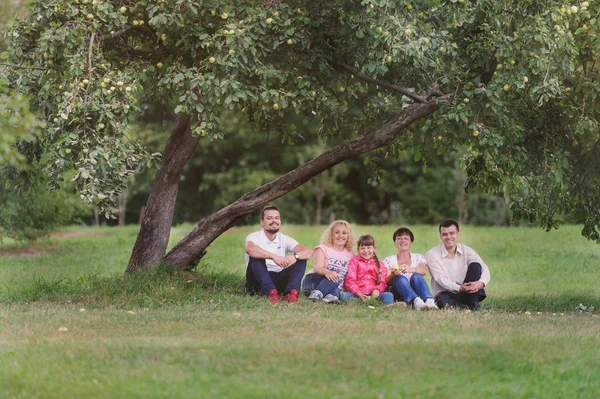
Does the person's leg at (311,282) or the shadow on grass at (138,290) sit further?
the person's leg at (311,282)

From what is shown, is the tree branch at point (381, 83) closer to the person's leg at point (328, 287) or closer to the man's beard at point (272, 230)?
the man's beard at point (272, 230)

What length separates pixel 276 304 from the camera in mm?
10758

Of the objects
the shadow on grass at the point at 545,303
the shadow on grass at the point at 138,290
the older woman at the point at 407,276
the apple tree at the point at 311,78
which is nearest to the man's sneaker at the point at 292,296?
the shadow on grass at the point at 138,290

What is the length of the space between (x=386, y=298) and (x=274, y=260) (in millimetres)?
1467

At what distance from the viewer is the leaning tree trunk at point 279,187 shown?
40.7 ft

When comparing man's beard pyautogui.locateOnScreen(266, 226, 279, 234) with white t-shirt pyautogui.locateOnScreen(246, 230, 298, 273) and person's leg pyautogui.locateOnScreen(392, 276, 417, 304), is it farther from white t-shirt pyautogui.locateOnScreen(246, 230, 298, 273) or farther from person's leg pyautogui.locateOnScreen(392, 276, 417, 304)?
person's leg pyautogui.locateOnScreen(392, 276, 417, 304)

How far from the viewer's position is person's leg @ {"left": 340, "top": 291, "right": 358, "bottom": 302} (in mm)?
11205

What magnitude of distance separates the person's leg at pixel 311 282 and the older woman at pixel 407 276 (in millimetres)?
998

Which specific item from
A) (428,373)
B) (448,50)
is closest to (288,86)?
(448,50)

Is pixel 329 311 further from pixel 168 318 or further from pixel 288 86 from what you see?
pixel 288 86

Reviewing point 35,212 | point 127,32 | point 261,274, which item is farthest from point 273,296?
point 35,212

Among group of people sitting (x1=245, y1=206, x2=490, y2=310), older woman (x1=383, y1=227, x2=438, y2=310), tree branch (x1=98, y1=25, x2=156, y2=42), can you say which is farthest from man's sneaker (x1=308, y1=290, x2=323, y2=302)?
tree branch (x1=98, y1=25, x2=156, y2=42)

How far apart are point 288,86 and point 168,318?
3639 millimetres

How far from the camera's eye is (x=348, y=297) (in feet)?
36.9
